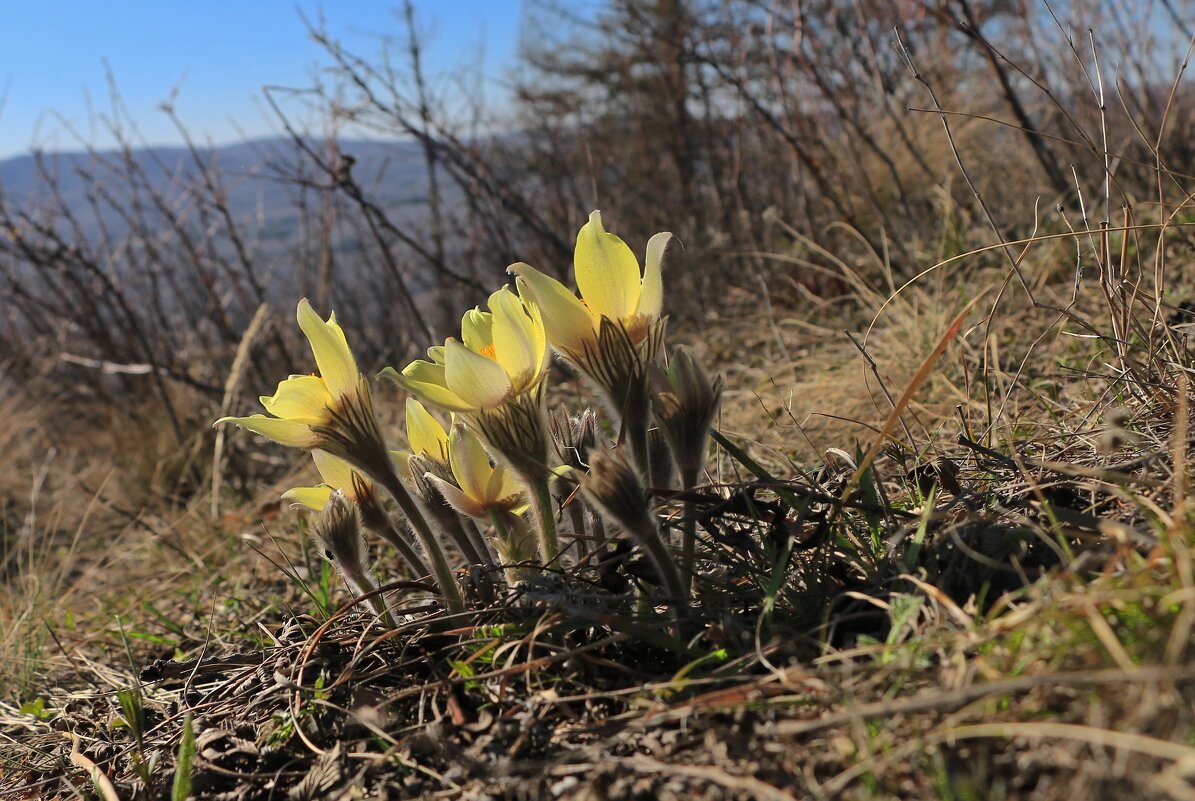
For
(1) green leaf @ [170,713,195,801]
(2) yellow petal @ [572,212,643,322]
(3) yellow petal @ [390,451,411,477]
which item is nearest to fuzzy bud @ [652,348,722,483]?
(2) yellow petal @ [572,212,643,322]

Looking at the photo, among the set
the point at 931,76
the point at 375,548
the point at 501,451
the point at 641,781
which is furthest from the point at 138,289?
the point at 641,781

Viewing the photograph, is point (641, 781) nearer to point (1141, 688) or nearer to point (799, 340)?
point (1141, 688)

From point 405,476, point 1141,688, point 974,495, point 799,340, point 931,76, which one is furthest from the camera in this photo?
point 931,76

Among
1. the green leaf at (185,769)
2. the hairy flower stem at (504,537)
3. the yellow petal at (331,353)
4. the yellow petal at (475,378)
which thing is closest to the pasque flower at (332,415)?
the yellow petal at (331,353)

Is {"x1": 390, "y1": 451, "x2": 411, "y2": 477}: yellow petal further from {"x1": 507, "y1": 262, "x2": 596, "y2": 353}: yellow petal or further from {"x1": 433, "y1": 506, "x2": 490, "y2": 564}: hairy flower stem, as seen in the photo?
{"x1": 507, "y1": 262, "x2": 596, "y2": 353}: yellow petal

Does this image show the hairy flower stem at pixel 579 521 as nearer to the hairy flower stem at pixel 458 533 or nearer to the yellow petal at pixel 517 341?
the hairy flower stem at pixel 458 533

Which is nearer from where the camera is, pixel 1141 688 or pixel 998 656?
pixel 1141 688
